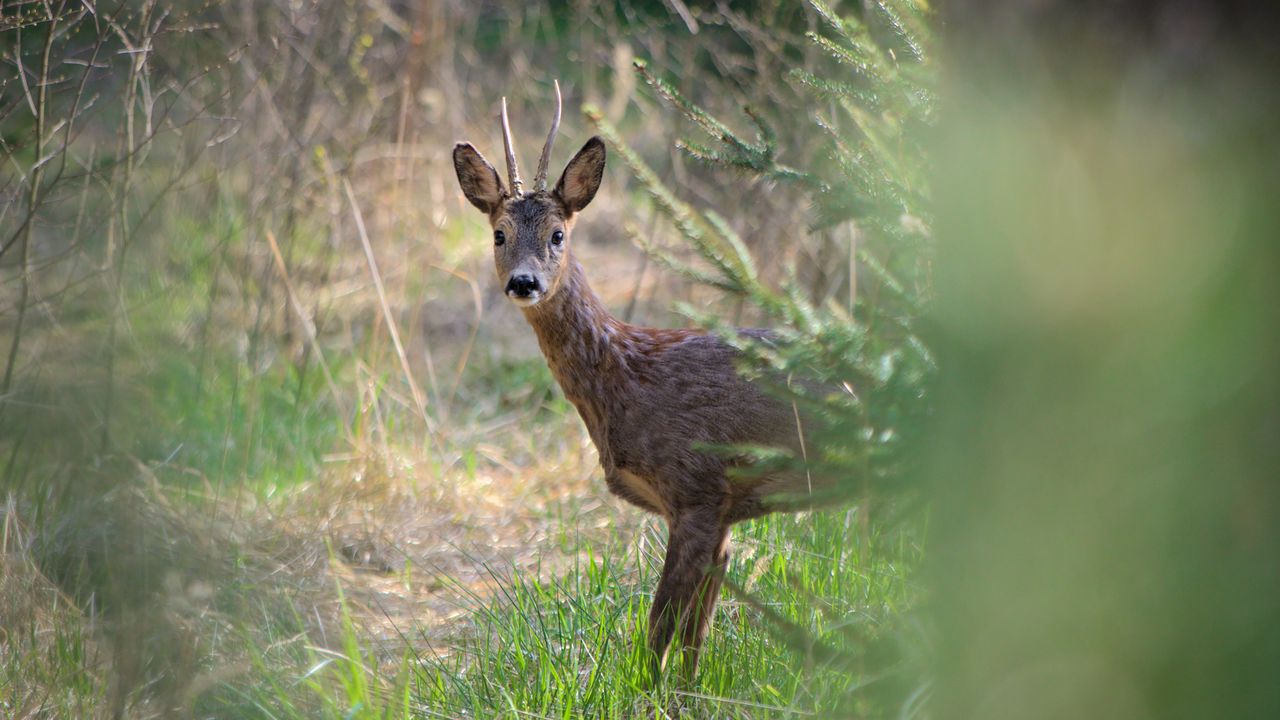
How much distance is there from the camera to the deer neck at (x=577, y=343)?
3695mm

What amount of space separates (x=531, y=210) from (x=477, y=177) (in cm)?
27

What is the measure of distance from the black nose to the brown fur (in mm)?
12

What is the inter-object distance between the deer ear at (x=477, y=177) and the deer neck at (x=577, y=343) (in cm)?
42

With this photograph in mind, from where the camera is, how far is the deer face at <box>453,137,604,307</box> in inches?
141

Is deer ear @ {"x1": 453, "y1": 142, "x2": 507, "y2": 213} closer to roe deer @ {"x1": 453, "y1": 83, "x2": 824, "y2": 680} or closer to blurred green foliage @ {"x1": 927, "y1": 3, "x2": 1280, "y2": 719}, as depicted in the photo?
roe deer @ {"x1": 453, "y1": 83, "x2": 824, "y2": 680}

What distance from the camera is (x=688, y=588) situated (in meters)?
3.36

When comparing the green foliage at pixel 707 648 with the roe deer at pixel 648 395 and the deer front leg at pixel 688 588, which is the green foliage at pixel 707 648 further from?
the roe deer at pixel 648 395

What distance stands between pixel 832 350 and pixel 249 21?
479 centimetres

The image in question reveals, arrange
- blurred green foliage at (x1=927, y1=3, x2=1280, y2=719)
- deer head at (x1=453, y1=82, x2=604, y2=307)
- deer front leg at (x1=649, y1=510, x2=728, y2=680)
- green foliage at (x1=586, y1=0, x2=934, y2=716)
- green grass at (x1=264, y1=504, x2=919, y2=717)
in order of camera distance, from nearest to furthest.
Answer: blurred green foliage at (x1=927, y1=3, x2=1280, y2=719) → green foliage at (x1=586, y1=0, x2=934, y2=716) → green grass at (x1=264, y1=504, x2=919, y2=717) → deer front leg at (x1=649, y1=510, x2=728, y2=680) → deer head at (x1=453, y1=82, x2=604, y2=307)

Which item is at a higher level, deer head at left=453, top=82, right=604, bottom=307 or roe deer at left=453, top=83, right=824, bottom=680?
deer head at left=453, top=82, right=604, bottom=307

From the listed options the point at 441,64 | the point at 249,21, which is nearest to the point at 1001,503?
the point at 249,21

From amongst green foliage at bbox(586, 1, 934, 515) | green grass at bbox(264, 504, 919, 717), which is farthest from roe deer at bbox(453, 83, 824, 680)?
green foliage at bbox(586, 1, 934, 515)

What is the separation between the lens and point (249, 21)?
19.5 feet

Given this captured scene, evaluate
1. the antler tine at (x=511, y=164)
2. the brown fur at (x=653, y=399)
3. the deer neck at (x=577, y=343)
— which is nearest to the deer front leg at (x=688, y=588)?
the brown fur at (x=653, y=399)
